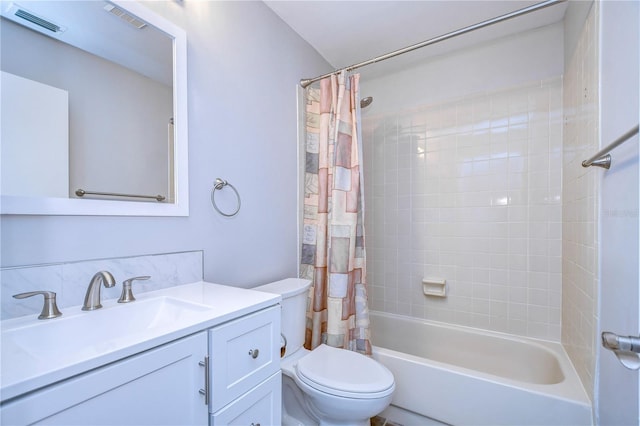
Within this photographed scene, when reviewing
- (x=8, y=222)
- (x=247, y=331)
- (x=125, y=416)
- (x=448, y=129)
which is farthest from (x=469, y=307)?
(x=8, y=222)

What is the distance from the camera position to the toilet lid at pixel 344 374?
47.3 inches

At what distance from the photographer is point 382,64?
233 centimetres

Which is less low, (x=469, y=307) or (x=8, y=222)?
(x=8, y=222)

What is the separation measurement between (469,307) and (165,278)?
204cm

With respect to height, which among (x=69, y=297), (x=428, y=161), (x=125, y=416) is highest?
(x=428, y=161)

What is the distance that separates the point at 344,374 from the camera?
1317 mm

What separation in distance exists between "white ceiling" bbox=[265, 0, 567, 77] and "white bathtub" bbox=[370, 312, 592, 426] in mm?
2078

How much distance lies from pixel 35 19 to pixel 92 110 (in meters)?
0.29

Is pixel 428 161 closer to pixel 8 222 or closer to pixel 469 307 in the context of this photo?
pixel 469 307

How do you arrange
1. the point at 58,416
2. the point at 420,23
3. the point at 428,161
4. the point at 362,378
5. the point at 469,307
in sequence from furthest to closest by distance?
the point at 428,161, the point at 469,307, the point at 420,23, the point at 362,378, the point at 58,416

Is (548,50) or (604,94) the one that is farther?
(548,50)

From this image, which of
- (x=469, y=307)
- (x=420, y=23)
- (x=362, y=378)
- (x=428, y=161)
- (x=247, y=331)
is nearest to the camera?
(x=247, y=331)

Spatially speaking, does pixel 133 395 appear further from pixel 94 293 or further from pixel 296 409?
pixel 296 409

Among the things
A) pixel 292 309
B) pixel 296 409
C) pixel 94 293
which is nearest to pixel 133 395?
pixel 94 293
